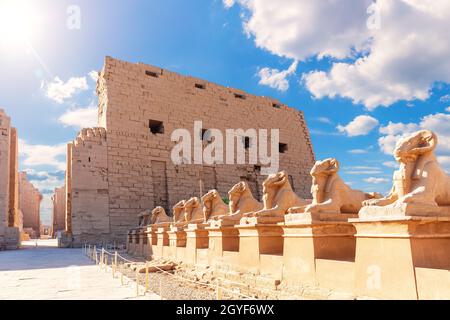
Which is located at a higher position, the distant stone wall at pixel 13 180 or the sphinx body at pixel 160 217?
the distant stone wall at pixel 13 180

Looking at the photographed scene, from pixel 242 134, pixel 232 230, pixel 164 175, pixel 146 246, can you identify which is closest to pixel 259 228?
pixel 232 230

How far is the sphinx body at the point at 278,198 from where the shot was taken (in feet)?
18.5

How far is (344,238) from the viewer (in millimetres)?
4496

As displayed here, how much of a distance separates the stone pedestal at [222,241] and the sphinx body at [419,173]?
349cm

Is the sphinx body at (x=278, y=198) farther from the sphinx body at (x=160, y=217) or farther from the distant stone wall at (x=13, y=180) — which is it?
the distant stone wall at (x=13, y=180)

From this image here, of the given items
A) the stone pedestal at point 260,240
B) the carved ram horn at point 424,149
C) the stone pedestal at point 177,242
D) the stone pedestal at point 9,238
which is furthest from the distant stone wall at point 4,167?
the carved ram horn at point 424,149

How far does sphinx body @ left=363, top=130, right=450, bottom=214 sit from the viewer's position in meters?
3.47

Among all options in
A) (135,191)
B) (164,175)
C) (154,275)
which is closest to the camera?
(154,275)

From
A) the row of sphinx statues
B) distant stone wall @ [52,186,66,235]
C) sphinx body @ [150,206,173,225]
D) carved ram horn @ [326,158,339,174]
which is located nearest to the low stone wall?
the row of sphinx statues

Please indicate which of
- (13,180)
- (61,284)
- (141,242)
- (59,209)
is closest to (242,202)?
(61,284)

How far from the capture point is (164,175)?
62.3 feet

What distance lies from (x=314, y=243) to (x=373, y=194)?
131 centimetres

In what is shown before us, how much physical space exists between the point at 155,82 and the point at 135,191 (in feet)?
18.9
